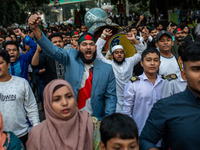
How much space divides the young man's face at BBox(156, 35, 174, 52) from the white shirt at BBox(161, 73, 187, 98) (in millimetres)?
1069

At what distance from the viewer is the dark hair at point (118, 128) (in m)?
1.69

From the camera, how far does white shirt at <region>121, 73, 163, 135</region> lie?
9.35 ft

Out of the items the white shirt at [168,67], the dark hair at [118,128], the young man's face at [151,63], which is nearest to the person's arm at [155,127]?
the dark hair at [118,128]

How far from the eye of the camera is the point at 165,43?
3.78 metres

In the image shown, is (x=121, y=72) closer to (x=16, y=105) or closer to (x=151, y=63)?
(x=151, y=63)

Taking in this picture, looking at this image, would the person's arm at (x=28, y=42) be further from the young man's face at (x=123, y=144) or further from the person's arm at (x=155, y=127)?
the person's arm at (x=155, y=127)

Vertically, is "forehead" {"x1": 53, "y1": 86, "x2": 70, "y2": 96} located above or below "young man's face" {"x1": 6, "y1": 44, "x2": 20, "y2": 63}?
below

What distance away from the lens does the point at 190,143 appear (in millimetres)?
1433

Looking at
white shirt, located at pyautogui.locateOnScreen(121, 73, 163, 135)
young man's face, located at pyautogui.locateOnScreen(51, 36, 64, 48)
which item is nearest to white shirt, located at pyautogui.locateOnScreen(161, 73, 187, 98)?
white shirt, located at pyautogui.locateOnScreen(121, 73, 163, 135)

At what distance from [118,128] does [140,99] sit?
1.20m

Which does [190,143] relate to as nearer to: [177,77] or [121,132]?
[121,132]

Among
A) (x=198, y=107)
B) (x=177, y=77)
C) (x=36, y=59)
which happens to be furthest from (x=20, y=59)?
(x=198, y=107)

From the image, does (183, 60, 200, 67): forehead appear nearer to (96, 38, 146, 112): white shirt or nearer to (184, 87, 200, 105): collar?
(184, 87, 200, 105): collar

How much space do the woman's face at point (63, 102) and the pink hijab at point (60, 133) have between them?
0.04 m
